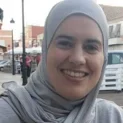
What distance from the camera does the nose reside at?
1415 millimetres

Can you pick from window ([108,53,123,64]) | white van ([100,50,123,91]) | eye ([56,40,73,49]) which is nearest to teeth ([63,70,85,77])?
eye ([56,40,73,49])

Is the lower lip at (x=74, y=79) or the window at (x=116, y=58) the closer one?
the lower lip at (x=74, y=79)

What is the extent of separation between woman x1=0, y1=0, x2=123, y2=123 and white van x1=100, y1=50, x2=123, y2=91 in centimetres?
1216

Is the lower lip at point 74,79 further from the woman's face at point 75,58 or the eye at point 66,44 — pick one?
the eye at point 66,44

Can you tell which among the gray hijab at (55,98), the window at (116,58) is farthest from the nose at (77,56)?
the window at (116,58)

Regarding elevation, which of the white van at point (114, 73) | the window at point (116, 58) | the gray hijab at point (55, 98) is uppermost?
the gray hijab at point (55, 98)

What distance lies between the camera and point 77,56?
55.9 inches

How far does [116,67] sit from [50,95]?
1252 cm

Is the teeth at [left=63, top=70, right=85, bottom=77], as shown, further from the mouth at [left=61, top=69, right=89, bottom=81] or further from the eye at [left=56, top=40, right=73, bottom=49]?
the eye at [left=56, top=40, right=73, bottom=49]

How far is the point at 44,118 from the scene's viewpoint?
1.49m

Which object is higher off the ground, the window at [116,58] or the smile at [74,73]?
the smile at [74,73]

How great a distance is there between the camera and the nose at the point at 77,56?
1415mm

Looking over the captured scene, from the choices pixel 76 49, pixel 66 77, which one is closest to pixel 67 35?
pixel 76 49

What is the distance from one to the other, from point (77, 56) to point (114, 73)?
41.7ft
